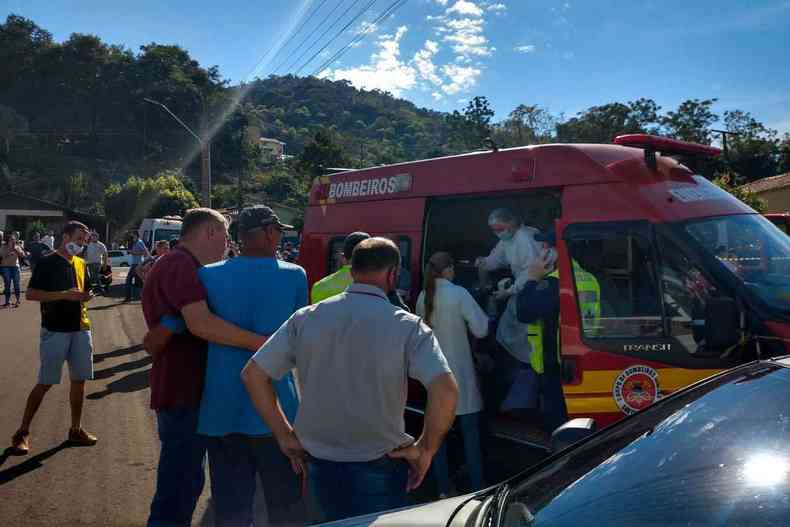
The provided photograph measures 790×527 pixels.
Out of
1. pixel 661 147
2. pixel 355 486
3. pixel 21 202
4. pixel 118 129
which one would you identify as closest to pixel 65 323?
pixel 355 486

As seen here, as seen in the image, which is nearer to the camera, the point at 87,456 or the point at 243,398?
the point at 243,398

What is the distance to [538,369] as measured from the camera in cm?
470

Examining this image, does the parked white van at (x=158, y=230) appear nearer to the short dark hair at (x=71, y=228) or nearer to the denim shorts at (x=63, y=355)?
the short dark hair at (x=71, y=228)

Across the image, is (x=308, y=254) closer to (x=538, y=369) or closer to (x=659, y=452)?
(x=538, y=369)

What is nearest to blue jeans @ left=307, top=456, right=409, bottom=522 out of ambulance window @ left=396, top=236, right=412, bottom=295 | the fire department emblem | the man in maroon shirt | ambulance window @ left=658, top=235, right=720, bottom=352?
the man in maroon shirt

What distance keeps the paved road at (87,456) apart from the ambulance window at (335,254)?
2.43 meters

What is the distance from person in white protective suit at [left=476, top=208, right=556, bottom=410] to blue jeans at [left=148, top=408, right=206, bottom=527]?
2563 mm

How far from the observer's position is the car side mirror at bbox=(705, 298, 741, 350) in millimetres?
3355

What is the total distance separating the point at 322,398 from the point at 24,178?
8788 centimetres

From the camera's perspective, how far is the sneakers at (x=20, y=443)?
5.38 m

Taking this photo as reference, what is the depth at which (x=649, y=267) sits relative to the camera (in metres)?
3.99

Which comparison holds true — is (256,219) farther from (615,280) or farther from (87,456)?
(87,456)

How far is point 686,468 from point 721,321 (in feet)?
5.86

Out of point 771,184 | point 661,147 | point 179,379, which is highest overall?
point 771,184
